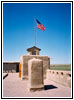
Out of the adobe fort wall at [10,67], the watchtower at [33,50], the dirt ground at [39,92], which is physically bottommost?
the adobe fort wall at [10,67]

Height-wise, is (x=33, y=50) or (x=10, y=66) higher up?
(x=33, y=50)

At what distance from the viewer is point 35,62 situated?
25.1ft

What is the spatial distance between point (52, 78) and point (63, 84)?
9.63 feet

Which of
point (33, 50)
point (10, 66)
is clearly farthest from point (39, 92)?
point (10, 66)

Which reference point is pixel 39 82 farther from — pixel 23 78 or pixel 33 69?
pixel 23 78

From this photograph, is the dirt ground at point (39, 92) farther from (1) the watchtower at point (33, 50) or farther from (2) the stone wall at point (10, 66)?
(2) the stone wall at point (10, 66)

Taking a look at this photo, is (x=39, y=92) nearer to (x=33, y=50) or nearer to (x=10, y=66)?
(x=33, y=50)

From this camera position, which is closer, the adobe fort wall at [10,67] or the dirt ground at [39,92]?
the dirt ground at [39,92]

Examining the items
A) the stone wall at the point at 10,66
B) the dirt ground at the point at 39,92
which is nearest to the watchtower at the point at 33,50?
the stone wall at the point at 10,66

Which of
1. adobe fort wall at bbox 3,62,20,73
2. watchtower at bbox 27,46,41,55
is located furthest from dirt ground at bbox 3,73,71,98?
adobe fort wall at bbox 3,62,20,73

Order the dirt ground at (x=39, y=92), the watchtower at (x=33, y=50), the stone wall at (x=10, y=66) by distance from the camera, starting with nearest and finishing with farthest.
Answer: the dirt ground at (x=39, y=92) → the watchtower at (x=33, y=50) → the stone wall at (x=10, y=66)

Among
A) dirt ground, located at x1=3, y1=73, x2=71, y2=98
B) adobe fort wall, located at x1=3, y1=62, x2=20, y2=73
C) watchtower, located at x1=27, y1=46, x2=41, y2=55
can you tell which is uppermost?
watchtower, located at x1=27, y1=46, x2=41, y2=55

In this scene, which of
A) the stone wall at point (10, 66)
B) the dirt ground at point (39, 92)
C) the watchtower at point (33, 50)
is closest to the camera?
the dirt ground at point (39, 92)

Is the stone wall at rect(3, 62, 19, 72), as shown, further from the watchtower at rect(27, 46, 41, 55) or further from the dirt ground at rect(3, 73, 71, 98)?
the dirt ground at rect(3, 73, 71, 98)
